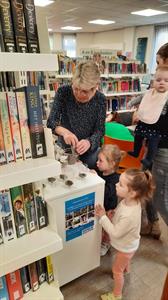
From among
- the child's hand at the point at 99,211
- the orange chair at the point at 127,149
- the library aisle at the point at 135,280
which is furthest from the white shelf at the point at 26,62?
the orange chair at the point at 127,149

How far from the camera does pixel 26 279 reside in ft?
3.59

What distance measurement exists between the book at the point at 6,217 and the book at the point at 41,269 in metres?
0.21

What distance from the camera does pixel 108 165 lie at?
173cm

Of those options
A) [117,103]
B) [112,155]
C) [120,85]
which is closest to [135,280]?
[112,155]

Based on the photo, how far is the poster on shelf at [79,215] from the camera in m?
1.36

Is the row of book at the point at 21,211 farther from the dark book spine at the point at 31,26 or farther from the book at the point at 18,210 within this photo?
the dark book spine at the point at 31,26

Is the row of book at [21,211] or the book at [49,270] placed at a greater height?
the row of book at [21,211]

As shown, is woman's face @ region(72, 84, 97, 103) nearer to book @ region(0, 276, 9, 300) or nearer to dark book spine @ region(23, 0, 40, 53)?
dark book spine @ region(23, 0, 40, 53)

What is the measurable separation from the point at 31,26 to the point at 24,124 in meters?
0.33

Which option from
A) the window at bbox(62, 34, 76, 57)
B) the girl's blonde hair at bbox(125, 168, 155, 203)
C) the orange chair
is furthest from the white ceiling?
the girl's blonde hair at bbox(125, 168, 155, 203)

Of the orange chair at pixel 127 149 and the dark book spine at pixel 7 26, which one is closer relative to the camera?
the dark book spine at pixel 7 26

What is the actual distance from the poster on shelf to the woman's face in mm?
668

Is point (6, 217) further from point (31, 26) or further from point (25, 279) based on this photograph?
point (31, 26)

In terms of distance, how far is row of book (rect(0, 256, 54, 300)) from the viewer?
1037 mm
